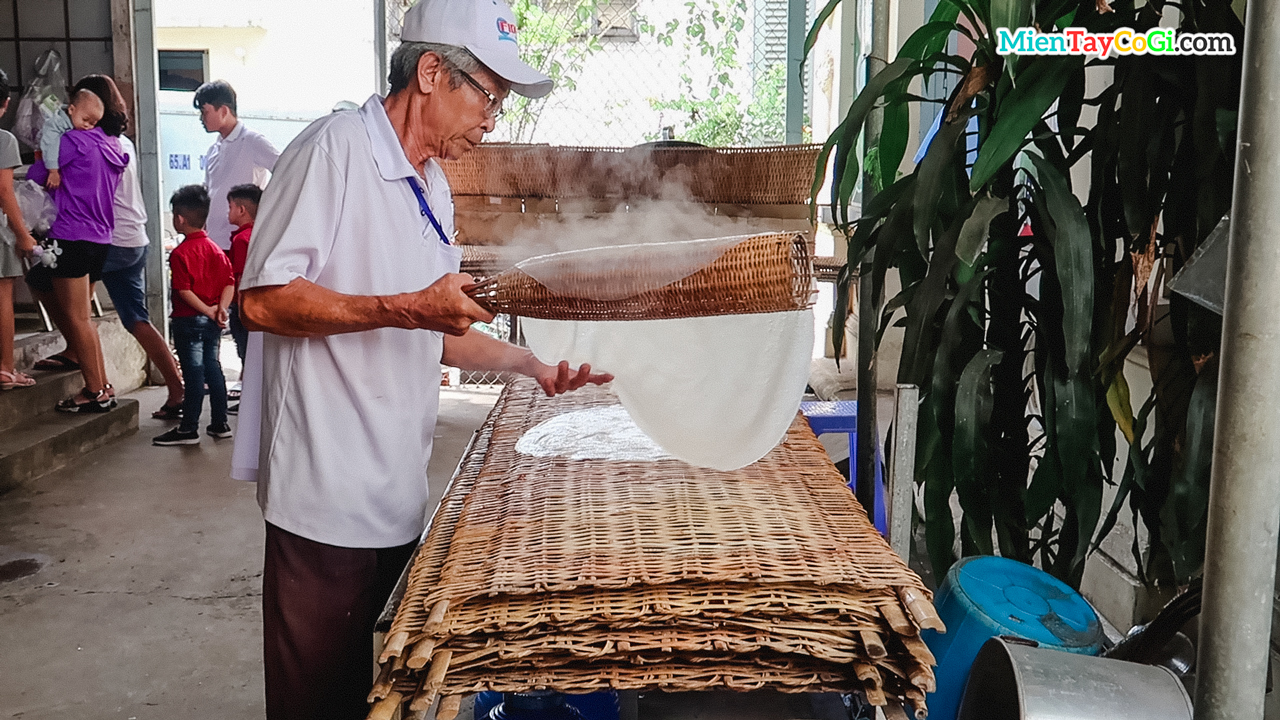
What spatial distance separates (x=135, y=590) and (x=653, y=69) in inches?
165

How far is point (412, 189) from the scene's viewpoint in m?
1.66

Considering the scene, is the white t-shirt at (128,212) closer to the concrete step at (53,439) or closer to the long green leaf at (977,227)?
the concrete step at (53,439)

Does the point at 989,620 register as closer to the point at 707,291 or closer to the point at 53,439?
the point at 707,291

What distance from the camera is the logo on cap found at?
1638 mm

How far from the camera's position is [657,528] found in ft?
4.42

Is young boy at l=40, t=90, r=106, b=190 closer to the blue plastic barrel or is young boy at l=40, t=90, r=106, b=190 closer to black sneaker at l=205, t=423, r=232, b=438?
black sneaker at l=205, t=423, r=232, b=438

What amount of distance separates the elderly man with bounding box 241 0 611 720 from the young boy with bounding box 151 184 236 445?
3.64 m

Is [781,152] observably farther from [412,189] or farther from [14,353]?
[14,353]

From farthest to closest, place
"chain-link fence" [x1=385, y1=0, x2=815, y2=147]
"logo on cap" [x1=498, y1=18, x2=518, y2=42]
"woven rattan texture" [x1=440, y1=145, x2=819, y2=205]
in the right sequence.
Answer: "chain-link fence" [x1=385, y1=0, x2=815, y2=147] < "woven rattan texture" [x1=440, y1=145, x2=819, y2=205] < "logo on cap" [x1=498, y1=18, x2=518, y2=42]

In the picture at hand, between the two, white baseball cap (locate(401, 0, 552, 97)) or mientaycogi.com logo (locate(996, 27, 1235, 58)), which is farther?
mientaycogi.com logo (locate(996, 27, 1235, 58))

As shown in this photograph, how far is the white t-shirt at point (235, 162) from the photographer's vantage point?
5.39 metres

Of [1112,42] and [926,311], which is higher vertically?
[1112,42]

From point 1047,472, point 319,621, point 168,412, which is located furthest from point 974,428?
point 168,412

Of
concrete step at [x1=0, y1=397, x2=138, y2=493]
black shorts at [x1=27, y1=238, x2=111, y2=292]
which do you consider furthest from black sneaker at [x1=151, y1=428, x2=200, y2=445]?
black shorts at [x1=27, y1=238, x2=111, y2=292]
